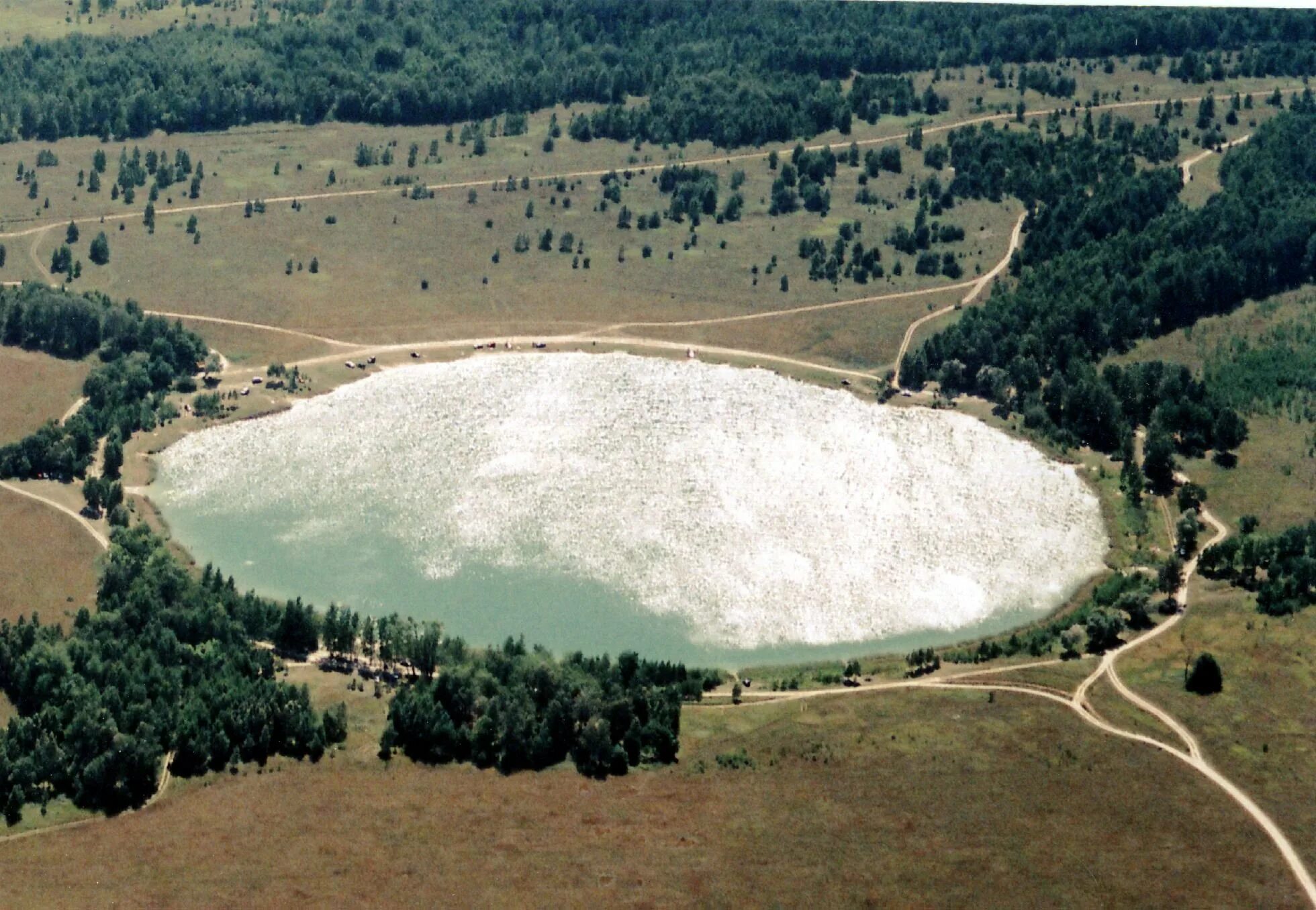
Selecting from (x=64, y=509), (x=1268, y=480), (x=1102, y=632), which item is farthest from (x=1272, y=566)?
(x=64, y=509)

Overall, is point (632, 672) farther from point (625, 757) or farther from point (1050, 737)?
point (1050, 737)

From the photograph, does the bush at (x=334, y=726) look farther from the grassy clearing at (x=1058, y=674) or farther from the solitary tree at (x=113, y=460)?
the solitary tree at (x=113, y=460)

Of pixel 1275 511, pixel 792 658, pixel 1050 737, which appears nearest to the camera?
pixel 1050 737

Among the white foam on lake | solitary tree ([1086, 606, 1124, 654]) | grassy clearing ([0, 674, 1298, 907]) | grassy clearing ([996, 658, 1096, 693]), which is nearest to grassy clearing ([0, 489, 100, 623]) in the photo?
the white foam on lake

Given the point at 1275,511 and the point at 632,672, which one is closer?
the point at 632,672

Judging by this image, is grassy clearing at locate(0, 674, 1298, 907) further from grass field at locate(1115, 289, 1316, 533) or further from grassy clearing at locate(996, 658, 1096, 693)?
grass field at locate(1115, 289, 1316, 533)

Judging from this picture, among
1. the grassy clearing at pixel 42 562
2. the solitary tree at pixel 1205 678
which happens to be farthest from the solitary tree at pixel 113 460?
the solitary tree at pixel 1205 678

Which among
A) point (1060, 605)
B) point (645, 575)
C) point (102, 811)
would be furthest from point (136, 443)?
point (1060, 605)
